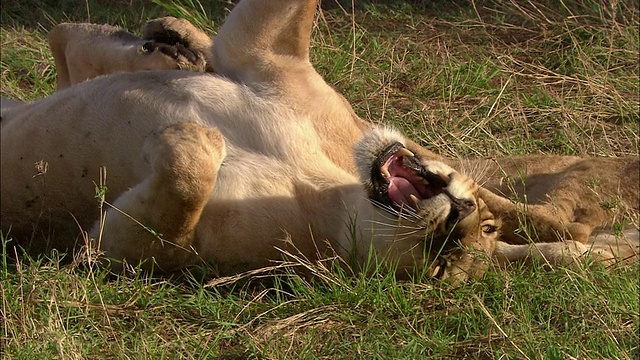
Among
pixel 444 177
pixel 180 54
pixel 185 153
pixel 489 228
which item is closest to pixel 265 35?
pixel 180 54

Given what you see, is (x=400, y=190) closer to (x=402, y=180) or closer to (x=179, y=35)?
(x=402, y=180)

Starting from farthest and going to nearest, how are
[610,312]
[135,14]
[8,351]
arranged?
[135,14], [610,312], [8,351]

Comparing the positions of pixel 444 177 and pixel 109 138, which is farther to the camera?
pixel 109 138

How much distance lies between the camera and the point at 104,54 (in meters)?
4.70

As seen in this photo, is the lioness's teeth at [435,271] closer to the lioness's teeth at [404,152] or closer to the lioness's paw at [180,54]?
the lioness's teeth at [404,152]

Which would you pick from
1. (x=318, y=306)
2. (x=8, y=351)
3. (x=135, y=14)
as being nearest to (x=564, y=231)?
(x=318, y=306)

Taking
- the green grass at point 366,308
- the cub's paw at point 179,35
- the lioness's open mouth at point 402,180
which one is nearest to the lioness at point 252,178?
the lioness's open mouth at point 402,180

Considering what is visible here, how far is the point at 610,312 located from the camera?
134 inches

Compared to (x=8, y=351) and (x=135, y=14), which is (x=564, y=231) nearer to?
(x=8, y=351)

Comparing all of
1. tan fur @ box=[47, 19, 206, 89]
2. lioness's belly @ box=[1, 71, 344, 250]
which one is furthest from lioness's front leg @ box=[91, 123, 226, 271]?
tan fur @ box=[47, 19, 206, 89]

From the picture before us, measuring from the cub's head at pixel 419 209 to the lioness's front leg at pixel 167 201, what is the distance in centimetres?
55

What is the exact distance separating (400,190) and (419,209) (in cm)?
18

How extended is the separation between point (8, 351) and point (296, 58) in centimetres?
168

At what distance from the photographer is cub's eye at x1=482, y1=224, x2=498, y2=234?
3.79 m
